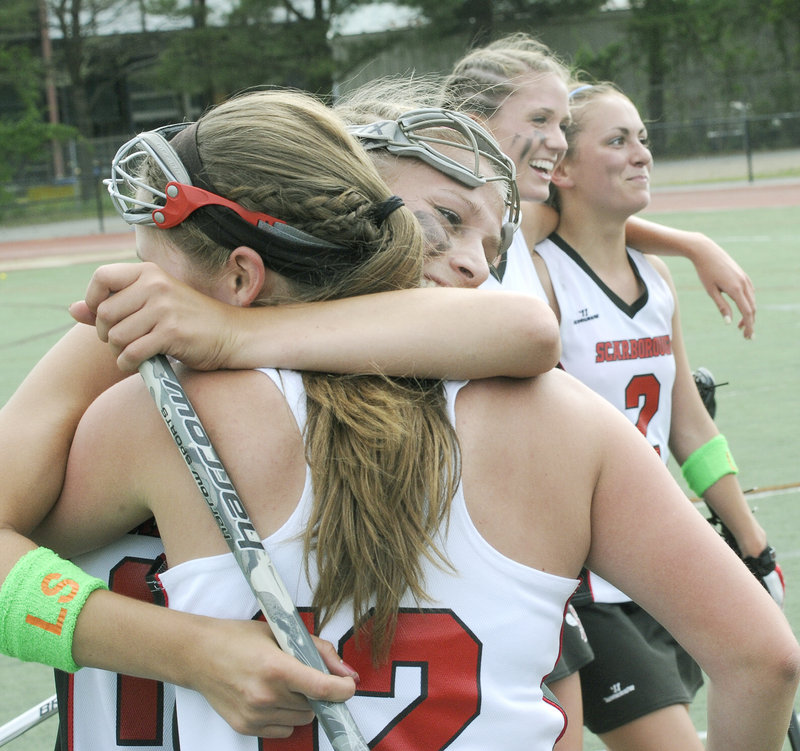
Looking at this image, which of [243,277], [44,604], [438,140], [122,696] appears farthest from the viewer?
[438,140]

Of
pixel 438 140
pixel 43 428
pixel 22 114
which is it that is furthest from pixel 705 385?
pixel 22 114

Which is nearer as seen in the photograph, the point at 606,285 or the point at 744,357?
the point at 606,285

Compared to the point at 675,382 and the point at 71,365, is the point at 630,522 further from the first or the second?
the point at 675,382

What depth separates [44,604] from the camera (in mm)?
1439

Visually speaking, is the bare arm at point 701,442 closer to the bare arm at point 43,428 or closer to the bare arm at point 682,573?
the bare arm at point 682,573

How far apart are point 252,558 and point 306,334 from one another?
1.06ft

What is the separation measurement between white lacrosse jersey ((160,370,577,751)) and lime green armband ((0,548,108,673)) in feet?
0.42

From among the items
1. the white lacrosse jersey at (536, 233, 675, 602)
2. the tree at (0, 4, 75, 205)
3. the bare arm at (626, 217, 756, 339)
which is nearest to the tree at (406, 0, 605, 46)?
the tree at (0, 4, 75, 205)

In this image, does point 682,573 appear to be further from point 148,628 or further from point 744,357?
point 744,357

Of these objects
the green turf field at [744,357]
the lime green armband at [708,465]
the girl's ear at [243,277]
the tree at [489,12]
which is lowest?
the green turf field at [744,357]

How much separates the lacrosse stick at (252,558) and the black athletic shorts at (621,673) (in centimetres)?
168

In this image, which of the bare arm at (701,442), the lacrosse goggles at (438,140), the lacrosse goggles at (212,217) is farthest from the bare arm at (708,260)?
the lacrosse goggles at (212,217)

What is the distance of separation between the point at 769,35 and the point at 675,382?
127ft

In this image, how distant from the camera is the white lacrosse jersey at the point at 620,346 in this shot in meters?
3.25
